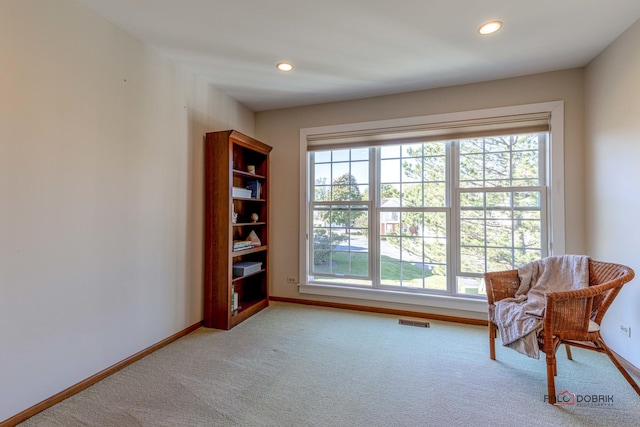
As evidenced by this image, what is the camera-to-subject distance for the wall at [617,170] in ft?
6.93

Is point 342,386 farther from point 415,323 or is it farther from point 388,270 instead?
point 388,270

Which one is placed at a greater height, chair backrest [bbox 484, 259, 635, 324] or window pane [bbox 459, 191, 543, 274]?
window pane [bbox 459, 191, 543, 274]

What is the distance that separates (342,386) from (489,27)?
2.77m

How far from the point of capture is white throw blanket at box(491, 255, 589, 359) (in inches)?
74.6

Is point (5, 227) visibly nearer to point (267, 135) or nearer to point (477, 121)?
point (267, 135)

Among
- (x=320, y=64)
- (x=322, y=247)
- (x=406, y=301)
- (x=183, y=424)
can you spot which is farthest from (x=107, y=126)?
(x=406, y=301)

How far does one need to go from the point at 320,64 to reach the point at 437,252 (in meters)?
2.31

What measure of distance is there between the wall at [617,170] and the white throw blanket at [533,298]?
0.39 m

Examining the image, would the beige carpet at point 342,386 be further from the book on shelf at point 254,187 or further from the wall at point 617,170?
the book on shelf at point 254,187

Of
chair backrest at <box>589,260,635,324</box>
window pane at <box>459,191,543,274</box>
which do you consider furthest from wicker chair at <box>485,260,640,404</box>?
window pane at <box>459,191,543,274</box>

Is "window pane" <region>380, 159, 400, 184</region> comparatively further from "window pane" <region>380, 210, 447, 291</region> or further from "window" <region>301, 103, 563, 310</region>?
"window pane" <region>380, 210, 447, 291</region>

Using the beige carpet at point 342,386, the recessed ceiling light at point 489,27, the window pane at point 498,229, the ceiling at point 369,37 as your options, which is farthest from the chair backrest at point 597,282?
the recessed ceiling light at point 489,27

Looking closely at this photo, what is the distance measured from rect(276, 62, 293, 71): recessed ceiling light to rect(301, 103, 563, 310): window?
39.2 inches

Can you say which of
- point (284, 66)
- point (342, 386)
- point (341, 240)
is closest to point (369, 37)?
point (284, 66)
